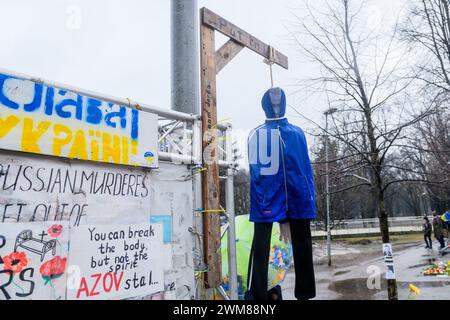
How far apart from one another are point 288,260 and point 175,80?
2.86 m

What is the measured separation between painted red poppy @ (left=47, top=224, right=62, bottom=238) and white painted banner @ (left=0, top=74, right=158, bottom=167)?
2.00 ft

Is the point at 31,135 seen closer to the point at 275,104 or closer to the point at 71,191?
the point at 71,191

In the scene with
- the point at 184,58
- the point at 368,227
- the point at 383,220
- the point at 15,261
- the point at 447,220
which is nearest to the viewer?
the point at 15,261

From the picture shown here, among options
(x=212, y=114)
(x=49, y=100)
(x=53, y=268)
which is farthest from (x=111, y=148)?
(x=212, y=114)

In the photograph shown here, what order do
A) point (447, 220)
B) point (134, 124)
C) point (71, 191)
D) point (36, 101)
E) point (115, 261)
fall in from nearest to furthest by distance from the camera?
point (36, 101)
point (71, 191)
point (115, 261)
point (134, 124)
point (447, 220)

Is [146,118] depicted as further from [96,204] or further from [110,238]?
[110,238]

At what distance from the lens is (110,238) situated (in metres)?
3.16

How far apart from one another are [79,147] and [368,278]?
10574 mm

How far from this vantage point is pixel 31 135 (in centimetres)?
273

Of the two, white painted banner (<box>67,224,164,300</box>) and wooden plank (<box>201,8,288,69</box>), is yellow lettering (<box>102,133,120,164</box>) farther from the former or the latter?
wooden plank (<box>201,8,288,69</box>)

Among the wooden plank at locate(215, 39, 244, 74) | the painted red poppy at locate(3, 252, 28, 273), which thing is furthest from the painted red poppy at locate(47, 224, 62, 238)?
the wooden plank at locate(215, 39, 244, 74)

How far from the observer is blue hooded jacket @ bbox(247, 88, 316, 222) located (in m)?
3.09

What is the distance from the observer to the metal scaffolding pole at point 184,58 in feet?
14.4
